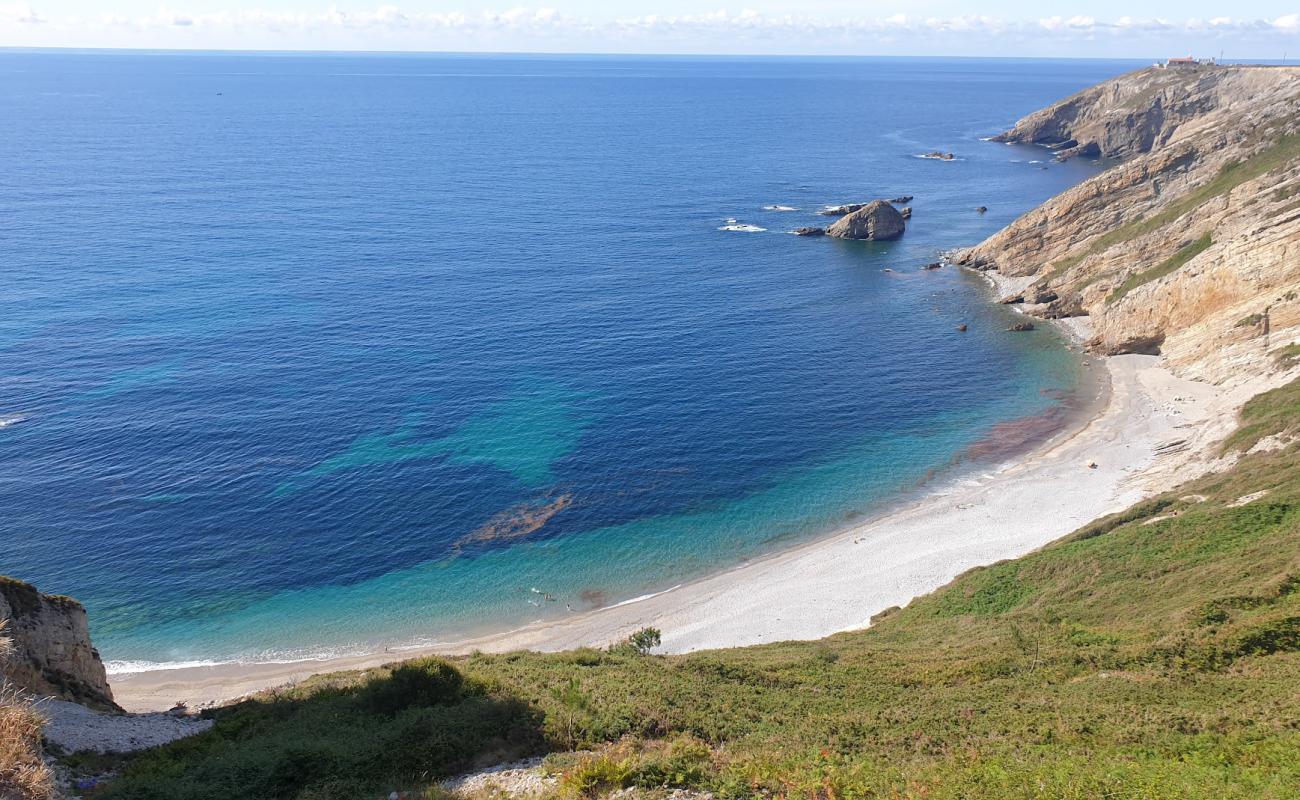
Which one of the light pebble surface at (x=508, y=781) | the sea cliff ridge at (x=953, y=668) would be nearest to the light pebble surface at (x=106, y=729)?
the sea cliff ridge at (x=953, y=668)

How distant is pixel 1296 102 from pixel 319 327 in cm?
12140

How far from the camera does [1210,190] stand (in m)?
95.1

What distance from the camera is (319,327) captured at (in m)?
90.7

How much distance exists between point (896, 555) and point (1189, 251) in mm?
56527

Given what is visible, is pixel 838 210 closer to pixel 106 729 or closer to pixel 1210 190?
pixel 1210 190

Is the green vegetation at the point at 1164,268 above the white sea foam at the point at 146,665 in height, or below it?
above

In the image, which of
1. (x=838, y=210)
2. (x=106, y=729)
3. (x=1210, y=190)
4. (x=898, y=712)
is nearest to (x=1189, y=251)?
(x=1210, y=190)

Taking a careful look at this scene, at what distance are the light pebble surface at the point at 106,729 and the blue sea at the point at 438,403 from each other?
57.8 ft

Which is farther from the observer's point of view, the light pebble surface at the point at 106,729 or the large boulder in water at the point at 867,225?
the large boulder in water at the point at 867,225

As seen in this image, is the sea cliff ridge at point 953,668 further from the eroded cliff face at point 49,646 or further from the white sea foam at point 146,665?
the eroded cliff face at point 49,646

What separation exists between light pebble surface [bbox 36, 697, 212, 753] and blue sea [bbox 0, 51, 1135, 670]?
57.8 ft

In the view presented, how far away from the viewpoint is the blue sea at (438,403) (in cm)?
5384

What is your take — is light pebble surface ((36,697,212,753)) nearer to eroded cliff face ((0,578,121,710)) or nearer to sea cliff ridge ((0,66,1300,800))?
eroded cliff face ((0,578,121,710))

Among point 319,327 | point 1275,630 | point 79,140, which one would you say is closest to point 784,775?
point 1275,630
